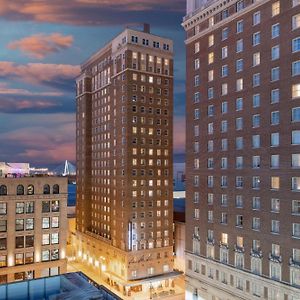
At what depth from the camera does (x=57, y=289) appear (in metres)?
34.2

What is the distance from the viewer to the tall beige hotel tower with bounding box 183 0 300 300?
57344 mm

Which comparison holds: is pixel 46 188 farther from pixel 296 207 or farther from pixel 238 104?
pixel 296 207

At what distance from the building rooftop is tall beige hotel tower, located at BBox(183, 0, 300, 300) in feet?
113

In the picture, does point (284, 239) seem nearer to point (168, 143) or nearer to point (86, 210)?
point (168, 143)

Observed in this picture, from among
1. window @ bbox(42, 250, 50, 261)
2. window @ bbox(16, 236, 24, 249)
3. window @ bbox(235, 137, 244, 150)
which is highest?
window @ bbox(235, 137, 244, 150)

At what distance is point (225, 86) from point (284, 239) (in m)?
28.2

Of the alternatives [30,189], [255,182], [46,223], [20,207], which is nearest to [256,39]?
[255,182]

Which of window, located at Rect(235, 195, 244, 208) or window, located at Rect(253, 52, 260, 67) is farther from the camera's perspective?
window, located at Rect(235, 195, 244, 208)

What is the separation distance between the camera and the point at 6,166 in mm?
88625

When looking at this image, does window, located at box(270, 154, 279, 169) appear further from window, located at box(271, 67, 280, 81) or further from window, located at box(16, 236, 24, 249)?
window, located at box(16, 236, 24, 249)

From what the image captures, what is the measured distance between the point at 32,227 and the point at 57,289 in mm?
45343

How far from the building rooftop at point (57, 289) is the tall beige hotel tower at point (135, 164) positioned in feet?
218

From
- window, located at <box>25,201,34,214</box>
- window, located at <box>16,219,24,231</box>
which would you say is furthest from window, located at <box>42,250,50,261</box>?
window, located at <box>25,201,34,214</box>

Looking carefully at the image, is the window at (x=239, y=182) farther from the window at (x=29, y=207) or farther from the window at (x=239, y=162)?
the window at (x=29, y=207)
